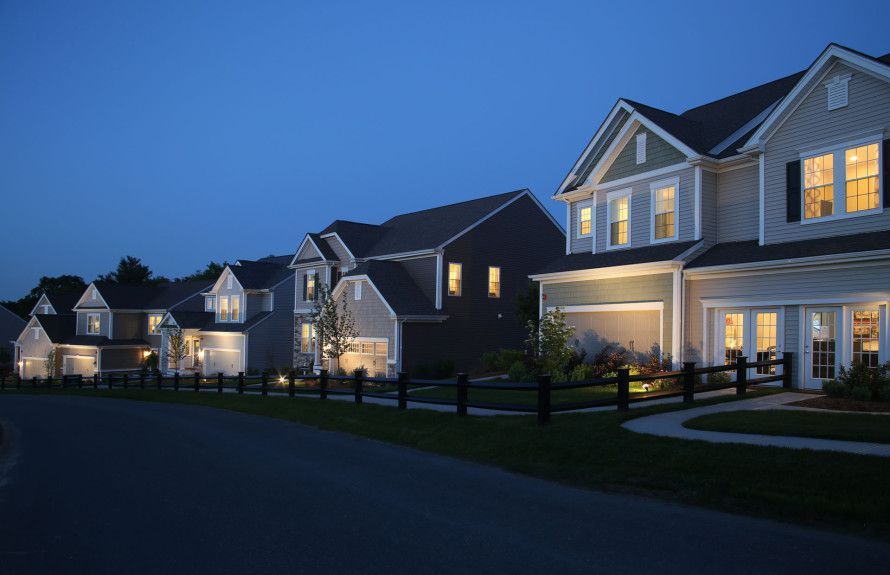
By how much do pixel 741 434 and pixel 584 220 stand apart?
15.1m

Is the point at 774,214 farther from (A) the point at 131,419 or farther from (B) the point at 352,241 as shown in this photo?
(B) the point at 352,241

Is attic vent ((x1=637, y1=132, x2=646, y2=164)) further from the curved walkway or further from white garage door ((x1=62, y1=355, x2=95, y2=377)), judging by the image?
white garage door ((x1=62, y1=355, x2=95, y2=377))

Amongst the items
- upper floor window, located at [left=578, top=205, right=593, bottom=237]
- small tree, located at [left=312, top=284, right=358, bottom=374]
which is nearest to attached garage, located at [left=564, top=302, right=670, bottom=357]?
upper floor window, located at [left=578, top=205, right=593, bottom=237]

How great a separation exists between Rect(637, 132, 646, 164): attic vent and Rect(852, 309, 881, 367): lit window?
862 centimetres

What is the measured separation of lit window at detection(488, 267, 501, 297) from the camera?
36438 mm

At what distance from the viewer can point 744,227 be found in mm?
20109

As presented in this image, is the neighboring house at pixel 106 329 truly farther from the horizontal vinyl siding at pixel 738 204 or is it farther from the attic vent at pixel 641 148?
the horizontal vinyl siding at pixel 738 204

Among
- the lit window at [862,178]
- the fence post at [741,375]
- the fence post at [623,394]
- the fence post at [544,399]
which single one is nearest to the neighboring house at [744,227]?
the lit window at [862,178]

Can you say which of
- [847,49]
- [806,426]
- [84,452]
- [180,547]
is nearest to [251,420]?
[84,452]

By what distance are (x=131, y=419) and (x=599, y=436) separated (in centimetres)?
1480

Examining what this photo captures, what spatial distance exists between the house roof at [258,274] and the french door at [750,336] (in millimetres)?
32848

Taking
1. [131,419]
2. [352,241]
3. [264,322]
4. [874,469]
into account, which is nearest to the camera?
[874,469]

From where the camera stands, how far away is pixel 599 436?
449 inches

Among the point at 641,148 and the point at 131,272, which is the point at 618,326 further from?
the point at 131,272
